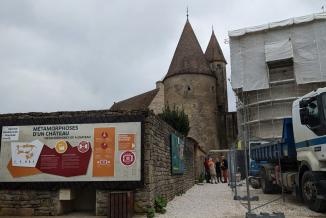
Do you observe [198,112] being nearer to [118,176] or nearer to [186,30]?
[186,30]

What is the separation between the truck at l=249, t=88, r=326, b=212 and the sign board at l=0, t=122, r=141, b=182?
4.16 metres

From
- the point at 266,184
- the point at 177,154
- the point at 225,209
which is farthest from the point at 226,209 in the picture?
the point at 266,184

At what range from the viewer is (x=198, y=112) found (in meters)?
41.0

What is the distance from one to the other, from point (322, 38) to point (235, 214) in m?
23.9

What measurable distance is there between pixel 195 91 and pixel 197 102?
4.02 feet

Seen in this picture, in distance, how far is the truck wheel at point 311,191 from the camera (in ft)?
29.1

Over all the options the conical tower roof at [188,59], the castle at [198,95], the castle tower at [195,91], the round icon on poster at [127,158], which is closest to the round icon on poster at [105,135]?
the round icon on poster at [127,158]

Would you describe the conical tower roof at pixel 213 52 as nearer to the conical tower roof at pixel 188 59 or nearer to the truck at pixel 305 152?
the conical tower roof at pixel 188 59

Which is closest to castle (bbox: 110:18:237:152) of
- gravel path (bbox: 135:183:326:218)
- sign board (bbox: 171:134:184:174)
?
sign board (bbox: 171:134:184:174)

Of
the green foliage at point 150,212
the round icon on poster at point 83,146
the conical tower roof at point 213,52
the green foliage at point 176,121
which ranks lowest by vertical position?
the green foliage at point 150,212

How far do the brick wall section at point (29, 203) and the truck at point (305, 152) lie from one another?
6222 mm

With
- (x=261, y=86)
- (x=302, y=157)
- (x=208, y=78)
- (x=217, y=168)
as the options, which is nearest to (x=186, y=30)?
(x=208, y=78)

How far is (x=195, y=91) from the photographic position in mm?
41469

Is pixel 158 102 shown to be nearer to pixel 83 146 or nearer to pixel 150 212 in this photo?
pixel 83 146
